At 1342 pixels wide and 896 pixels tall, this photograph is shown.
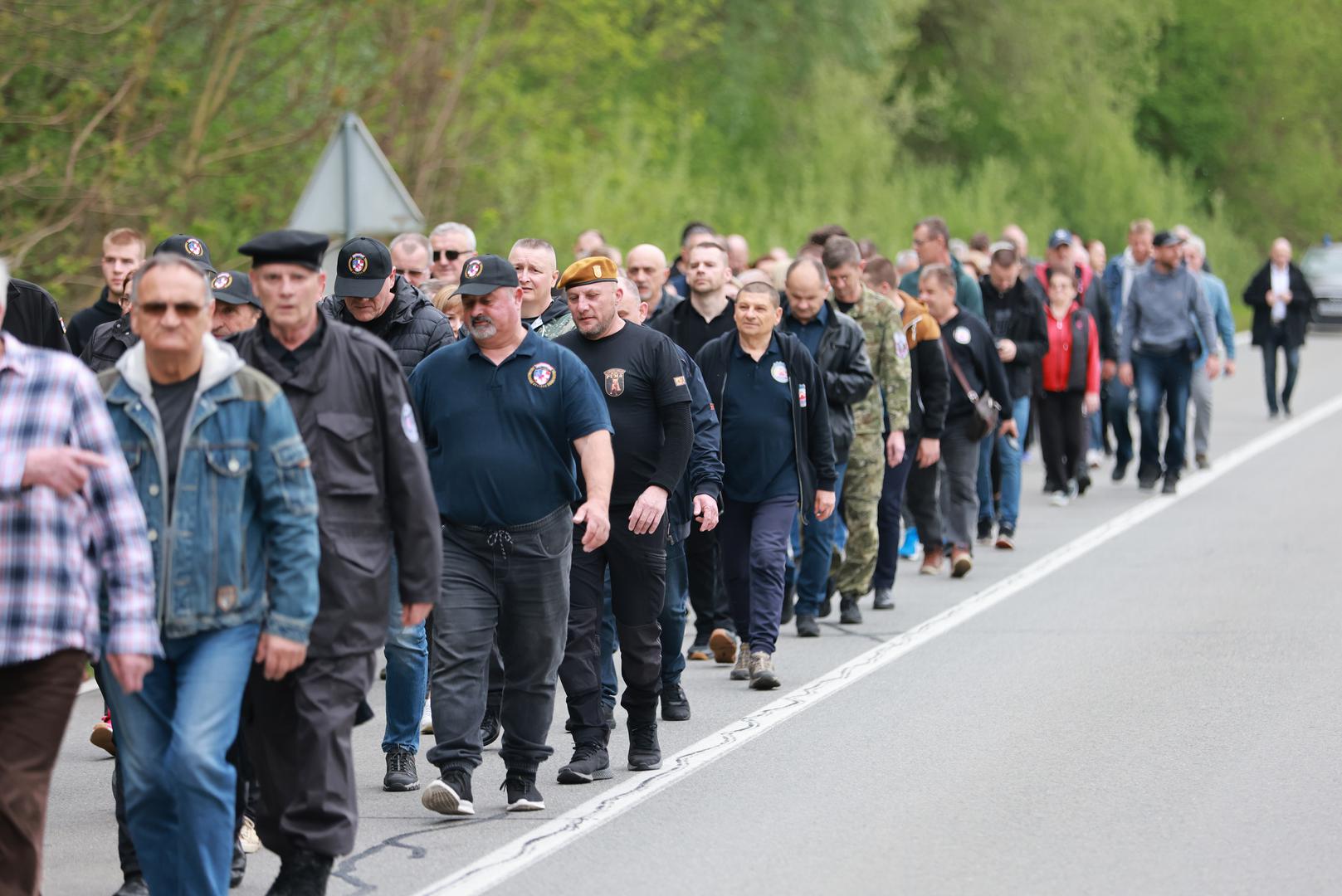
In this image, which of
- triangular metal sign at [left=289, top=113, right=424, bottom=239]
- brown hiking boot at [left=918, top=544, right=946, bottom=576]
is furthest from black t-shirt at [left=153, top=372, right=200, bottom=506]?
brown hiking boot at [left=918, top=544, right=946, bottom=576]

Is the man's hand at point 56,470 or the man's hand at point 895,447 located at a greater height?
the man's hand at point 56,470

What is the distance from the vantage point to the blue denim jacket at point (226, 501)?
600 centimetres

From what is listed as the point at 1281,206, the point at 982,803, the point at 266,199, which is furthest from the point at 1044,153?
the point at 982,803

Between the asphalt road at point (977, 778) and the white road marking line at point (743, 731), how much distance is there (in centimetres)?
4

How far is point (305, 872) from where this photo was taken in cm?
639

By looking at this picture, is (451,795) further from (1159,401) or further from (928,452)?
(1159,401)

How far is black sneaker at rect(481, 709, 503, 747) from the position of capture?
949 centimetres

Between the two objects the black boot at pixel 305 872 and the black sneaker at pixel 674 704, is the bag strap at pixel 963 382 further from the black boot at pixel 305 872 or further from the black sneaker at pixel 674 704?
the black boot at pixel 305 872

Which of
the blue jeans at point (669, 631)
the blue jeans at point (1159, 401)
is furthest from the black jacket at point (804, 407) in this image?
the blue jeans at point (1159, 401)

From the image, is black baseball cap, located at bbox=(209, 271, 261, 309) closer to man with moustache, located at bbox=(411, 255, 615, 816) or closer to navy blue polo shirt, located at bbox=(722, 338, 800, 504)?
man with moustache, located at bbox=(411, 255, 615, 816)

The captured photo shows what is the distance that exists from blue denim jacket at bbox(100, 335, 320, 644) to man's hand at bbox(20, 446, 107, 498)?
359 mm

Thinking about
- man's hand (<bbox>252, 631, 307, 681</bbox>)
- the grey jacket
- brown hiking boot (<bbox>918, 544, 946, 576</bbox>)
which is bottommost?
brown hiking boot (<bbox>918, 544, 946, 576</bbox>)

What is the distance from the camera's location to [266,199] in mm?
21875

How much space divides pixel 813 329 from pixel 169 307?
6485 mm
